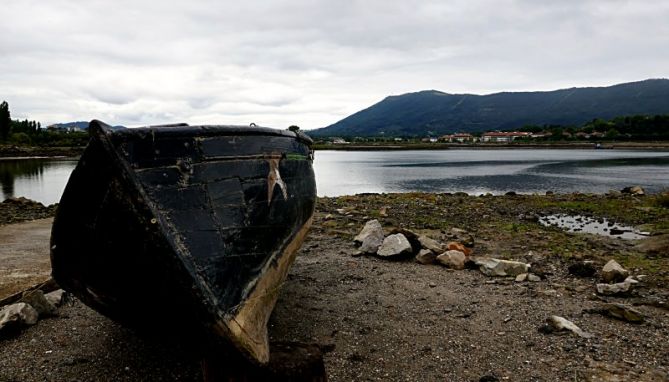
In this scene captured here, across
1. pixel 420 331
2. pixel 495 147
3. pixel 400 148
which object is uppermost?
pixel 495 147

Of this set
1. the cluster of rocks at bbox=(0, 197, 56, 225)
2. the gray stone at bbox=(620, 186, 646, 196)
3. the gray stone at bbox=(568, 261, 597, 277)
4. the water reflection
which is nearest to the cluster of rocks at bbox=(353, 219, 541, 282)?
the gray stone at bbox=(568, 261, 597, 277)

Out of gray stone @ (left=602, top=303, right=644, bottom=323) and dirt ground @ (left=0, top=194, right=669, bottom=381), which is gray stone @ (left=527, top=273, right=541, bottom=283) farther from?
gray stone @ (left=602, top=303, right=644, bottom=323)

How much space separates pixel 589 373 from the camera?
5352mm

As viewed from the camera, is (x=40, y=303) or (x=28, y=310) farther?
(x=40, y=303)

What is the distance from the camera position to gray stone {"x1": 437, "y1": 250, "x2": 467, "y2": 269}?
9.71 metres

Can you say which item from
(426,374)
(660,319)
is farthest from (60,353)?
(660,319)

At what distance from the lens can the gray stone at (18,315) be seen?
243 inches

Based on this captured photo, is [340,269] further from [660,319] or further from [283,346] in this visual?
[660,319]

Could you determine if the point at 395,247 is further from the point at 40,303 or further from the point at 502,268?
the point at 40,303

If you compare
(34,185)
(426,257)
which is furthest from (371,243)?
(34,185)

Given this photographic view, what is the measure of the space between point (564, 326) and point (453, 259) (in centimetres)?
344

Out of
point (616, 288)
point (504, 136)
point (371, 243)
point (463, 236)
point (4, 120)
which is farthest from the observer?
point (504, 136)

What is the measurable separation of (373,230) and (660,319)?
616 cm

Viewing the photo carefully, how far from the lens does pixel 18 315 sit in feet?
21.0
